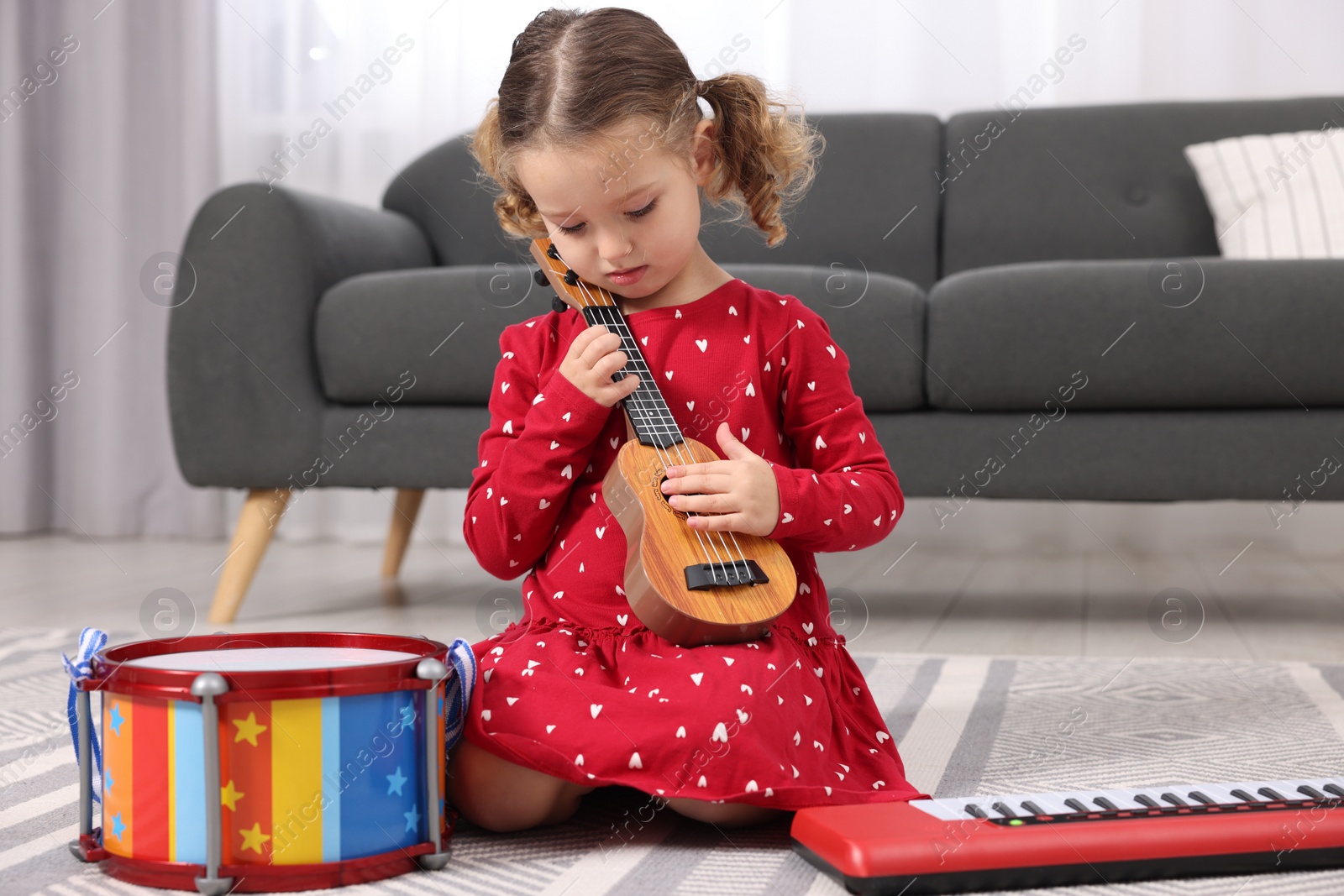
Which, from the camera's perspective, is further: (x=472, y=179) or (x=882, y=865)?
(x=472, y=179)

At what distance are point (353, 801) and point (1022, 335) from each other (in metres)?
1.14

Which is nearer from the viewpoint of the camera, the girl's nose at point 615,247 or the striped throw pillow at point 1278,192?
the girl's nose at point 615,247

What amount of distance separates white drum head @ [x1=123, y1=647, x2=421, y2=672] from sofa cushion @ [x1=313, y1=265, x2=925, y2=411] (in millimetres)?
895

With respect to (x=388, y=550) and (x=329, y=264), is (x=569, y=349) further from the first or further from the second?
(x=388, y=550)

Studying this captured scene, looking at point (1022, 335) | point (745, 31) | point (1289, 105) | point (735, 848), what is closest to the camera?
point (735, 848)

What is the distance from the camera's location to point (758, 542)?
0.85m

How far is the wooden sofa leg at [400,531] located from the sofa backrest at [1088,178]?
1.04 meters

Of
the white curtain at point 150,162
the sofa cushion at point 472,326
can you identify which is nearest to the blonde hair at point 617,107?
the sofa cushion at point 472,326

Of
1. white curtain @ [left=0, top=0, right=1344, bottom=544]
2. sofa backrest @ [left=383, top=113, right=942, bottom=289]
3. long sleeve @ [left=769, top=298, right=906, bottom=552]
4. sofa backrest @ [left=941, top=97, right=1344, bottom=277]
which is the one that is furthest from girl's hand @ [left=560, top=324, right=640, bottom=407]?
white curtain @ [left=0, top=0, right=1344, bottom=544]

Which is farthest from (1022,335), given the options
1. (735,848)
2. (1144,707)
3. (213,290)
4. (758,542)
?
(213,290)

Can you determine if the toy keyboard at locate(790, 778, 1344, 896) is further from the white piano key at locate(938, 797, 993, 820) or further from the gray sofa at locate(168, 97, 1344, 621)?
the gray sofa at locate(168, 97, 1344, 621)

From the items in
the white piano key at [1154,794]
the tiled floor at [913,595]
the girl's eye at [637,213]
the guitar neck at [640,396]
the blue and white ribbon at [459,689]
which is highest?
the girl's eye at [637,213]

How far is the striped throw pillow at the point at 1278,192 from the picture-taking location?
1.90 m

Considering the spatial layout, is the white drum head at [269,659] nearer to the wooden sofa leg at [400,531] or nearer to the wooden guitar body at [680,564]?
the wooden guitar body at [680,564]
